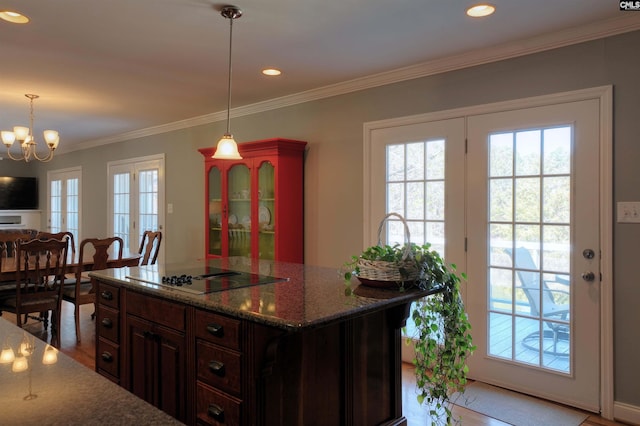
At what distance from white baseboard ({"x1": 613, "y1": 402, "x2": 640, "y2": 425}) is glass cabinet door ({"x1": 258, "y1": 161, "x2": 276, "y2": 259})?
2.82 meters

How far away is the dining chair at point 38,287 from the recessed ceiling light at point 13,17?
1.65 metres

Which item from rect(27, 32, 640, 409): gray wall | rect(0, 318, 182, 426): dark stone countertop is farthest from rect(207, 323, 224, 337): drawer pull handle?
rect(27, 32, 640, 409): gray wall

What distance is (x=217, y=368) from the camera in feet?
5.94

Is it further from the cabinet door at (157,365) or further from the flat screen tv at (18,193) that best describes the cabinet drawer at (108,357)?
the flat screen tv at (18,193)

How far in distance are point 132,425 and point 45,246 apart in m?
3.37

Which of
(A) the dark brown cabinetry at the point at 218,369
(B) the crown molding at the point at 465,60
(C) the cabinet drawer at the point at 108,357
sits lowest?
(C) the cabinet drawer at the point at 108,357

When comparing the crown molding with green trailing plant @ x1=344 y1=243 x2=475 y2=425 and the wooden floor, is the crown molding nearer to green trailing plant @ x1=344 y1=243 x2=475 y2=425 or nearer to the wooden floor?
green trailing plant @ x1=344 y1=243 x2=475 y2=425

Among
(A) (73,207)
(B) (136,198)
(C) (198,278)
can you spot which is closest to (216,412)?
(C) (198,278)

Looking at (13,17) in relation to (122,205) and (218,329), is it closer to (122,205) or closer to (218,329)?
(218,329)

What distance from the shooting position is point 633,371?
2625 mm

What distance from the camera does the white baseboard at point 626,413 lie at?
8.54 ft

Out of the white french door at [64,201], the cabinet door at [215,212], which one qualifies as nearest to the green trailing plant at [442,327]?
the cabinet door at [215,212]

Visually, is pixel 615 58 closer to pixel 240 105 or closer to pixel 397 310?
pixel 397 310

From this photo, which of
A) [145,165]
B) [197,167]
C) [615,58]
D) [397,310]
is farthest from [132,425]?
[145,165]
